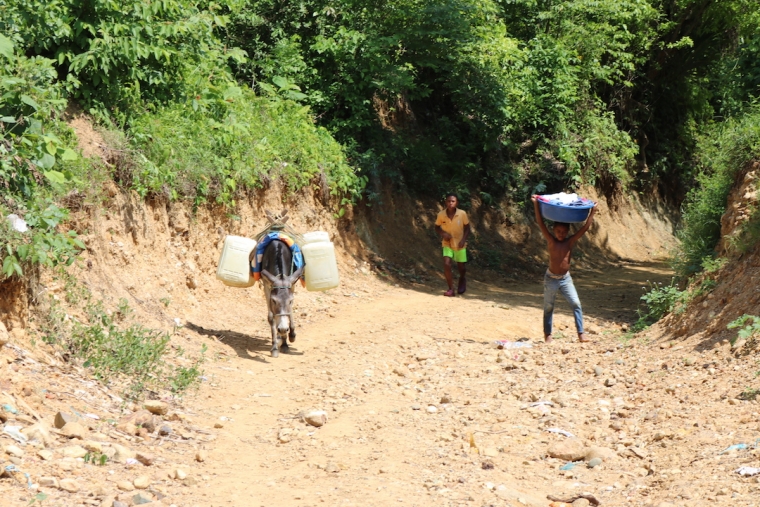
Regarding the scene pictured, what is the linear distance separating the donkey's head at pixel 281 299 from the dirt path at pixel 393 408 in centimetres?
43

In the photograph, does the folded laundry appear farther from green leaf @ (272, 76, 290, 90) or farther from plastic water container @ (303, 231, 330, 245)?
green leaf @ (272, 76, 290, 90)

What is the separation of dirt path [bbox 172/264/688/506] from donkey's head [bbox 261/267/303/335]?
1.42 feet

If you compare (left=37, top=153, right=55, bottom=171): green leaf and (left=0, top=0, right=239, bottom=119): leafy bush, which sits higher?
(left=0, top=0, right=239, bottom=119): leafy bush

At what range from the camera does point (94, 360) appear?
7883 millimetres

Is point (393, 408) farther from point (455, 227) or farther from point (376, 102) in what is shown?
point (376, 102)

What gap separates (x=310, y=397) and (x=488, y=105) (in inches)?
455

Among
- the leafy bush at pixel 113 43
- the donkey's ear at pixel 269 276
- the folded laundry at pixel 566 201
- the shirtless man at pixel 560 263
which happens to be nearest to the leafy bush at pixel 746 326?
the shirtless man at pixel 560 263

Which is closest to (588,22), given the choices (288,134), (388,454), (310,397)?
(288,134)

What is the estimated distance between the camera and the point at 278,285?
10.2m

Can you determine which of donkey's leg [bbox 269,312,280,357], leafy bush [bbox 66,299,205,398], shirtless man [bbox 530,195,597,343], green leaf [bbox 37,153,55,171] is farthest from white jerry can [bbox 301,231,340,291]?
green leaf [bbox 37,153,55,171]

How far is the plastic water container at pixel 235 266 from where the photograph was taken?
10648mm

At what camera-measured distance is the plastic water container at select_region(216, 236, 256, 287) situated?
1065 cm

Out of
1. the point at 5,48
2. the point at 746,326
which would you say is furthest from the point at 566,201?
the point at 5,48

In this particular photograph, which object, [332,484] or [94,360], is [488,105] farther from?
[332,484]
